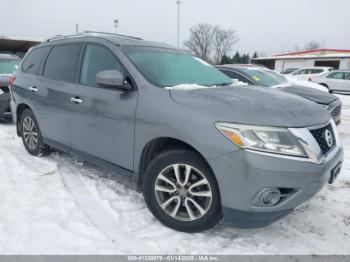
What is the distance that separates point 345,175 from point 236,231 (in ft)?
8.09

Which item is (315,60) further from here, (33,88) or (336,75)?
(33,88)

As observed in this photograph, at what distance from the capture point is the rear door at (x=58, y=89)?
425cm

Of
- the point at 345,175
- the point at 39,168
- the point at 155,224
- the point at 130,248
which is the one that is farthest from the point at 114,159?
the point at 345,175

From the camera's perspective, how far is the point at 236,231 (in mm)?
3225

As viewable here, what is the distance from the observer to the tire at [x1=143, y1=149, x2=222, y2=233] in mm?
2908

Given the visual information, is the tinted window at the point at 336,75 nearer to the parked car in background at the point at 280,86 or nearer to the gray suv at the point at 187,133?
the parked car in background at the point at 280,86

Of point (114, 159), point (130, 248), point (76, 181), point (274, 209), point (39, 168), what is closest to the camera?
point (274, 209)

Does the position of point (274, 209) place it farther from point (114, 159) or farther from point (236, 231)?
point (114, 159)

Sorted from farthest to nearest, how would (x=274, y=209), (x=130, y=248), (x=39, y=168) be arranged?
(x=39, y=168) < (x=130, y=248) < (x=274, y=209)

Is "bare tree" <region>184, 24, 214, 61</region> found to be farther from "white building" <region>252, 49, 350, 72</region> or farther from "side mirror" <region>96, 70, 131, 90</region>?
"side mirror" <region>96, 70, 131, 90</region>

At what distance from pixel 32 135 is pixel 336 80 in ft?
60.6

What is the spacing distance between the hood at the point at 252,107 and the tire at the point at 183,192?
1.45 feet

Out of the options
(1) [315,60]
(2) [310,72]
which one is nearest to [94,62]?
(2) [310,72]

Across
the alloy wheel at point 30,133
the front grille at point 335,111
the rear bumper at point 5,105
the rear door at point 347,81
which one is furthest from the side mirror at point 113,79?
the rear door at point 347,81
